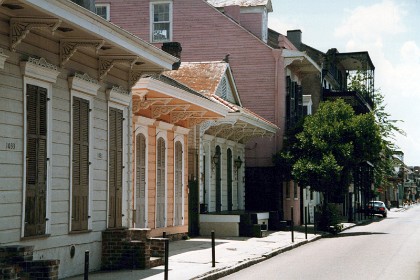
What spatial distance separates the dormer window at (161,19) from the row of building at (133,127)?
0.19 feet

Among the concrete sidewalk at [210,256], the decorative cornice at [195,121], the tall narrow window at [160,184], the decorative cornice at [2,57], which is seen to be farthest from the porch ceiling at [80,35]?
the decorative cornice at [195,121]

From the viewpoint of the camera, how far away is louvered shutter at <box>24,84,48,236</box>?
12844mm

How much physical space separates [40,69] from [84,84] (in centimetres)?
192

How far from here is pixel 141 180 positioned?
21.5 meters

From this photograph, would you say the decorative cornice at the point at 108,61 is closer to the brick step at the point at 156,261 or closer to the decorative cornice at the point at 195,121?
the brick step at the point at 156,261

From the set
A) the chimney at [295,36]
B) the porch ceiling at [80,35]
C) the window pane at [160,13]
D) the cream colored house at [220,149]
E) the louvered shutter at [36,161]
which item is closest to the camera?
the porch ceiling at [80,35]

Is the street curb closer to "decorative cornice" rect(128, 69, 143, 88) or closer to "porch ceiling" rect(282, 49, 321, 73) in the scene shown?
"decorative cornice" rect(128, 69, 143, 88)

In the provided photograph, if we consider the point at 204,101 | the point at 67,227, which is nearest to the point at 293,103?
the point at 204,101

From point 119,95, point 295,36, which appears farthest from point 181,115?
point 295,36

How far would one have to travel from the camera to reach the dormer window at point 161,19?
38312mm

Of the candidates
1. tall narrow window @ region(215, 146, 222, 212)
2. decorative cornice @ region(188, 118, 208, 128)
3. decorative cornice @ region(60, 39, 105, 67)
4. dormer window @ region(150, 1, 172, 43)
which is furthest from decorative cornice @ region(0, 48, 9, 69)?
dormer window @ region(150, 1, 172, 43)

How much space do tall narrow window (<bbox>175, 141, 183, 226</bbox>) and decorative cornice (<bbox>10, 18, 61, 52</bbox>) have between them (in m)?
12.5

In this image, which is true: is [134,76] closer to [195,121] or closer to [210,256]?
[210,256]

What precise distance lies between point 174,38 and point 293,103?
675cm
